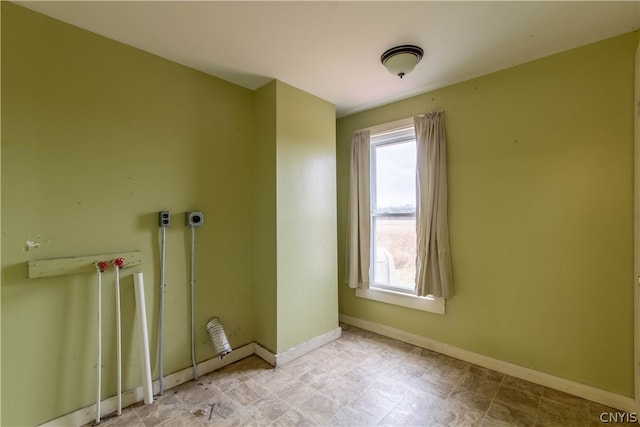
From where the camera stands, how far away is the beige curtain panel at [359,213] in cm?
329

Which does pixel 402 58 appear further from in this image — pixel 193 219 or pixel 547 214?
pixel 193 219

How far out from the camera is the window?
3.04 m

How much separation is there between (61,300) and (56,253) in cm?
30

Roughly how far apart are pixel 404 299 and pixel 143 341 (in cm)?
238

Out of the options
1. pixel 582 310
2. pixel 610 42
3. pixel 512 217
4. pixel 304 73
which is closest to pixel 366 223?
pixel 512 217

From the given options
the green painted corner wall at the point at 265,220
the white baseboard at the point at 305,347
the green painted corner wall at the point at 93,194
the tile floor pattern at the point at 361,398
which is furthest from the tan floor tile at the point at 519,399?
the green painted corner wall at the point at 93,194

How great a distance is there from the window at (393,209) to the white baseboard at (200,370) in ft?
2.93

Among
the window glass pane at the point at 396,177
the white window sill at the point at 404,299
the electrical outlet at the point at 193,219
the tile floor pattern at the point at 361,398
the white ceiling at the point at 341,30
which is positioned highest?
the white ceiling at the point at 341,30

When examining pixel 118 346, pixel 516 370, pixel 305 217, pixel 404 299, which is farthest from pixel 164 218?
pixel 516 370

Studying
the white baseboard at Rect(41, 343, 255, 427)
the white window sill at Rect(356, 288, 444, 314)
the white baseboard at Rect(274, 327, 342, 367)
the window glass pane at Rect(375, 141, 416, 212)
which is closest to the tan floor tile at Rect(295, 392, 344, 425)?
the white baseboard at Rect(274, 327, 342, 367)

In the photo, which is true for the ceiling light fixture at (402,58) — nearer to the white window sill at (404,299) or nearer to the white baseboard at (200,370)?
the white window sill at (404,299)

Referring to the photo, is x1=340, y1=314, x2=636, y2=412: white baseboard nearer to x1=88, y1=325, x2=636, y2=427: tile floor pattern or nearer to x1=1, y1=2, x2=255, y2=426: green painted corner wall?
x1=88, y1=325, x2=636, y2=427: tile floor pattern

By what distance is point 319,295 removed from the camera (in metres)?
2.95

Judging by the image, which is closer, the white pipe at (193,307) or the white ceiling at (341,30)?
the white ceiling at (341,30)
